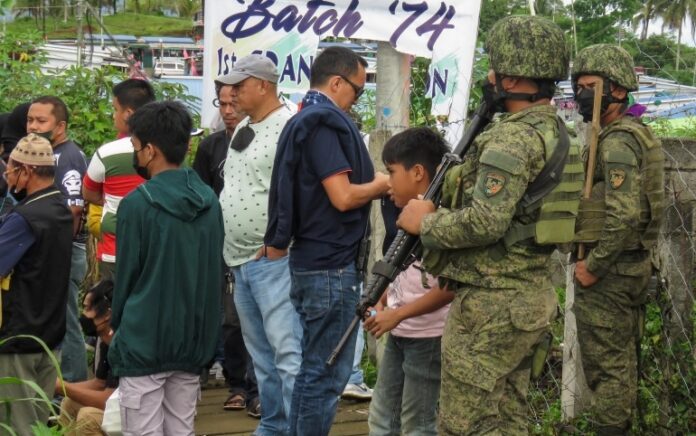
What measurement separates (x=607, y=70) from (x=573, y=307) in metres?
1.16

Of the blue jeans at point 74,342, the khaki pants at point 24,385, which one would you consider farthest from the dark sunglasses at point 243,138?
the blue jeans at point 74,342

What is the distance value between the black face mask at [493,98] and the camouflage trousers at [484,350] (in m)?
0.72

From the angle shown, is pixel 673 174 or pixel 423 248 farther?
pixel 673 174

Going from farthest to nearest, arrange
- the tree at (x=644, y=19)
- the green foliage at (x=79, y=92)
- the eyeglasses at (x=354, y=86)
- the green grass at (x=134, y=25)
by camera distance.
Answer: the green grass at (x=134, y=25) → the tree at (x=644, y=19) → the green foliage at (x=79, y=92) → the eyeglasses at (x=354, y=86)

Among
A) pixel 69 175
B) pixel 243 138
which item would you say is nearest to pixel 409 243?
pixel 243 138

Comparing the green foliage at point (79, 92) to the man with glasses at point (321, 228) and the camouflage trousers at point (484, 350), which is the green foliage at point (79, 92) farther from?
the camouflage trousers at point (484, 350)

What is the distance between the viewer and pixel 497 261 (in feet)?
12.5

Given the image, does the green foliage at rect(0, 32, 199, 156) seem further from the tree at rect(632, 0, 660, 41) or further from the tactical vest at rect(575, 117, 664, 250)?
the tree at rect(632, 0, 660, 41)

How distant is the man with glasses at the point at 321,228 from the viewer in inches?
181

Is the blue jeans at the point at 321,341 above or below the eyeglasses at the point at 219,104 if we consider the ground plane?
below

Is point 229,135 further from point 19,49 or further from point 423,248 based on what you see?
point 19,49

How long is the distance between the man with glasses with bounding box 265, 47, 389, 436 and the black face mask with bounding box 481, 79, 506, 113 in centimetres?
69

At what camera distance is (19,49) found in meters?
10.3

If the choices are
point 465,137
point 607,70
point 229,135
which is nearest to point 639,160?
point 607,70
